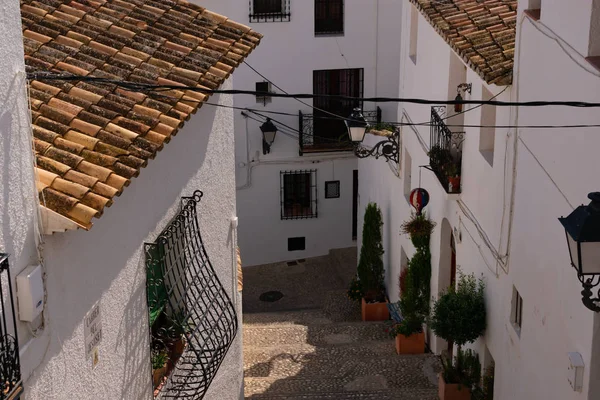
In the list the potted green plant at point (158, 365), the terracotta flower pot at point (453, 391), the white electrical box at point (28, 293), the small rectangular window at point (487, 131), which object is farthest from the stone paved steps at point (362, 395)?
the white electrical box at point (28, 293)

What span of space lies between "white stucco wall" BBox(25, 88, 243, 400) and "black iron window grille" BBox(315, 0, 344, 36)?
12.4 m

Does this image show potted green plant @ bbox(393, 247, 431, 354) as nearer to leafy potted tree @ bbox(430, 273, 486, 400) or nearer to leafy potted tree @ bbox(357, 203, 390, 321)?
leafy potted tree @ bbox(430, 273, 486, 400)

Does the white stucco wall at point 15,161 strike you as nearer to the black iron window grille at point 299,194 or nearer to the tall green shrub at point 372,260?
the tall green shrub at point 372,260

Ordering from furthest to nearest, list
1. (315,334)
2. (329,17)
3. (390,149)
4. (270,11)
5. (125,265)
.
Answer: (329,17)
(270,11)
(390,149)
(315,334)
(125,265)

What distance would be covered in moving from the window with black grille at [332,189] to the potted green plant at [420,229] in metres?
7.98

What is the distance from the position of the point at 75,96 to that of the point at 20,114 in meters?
1.76

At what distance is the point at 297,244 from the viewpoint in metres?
24.5

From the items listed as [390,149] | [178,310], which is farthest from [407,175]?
[178,310]

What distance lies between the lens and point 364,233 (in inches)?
773

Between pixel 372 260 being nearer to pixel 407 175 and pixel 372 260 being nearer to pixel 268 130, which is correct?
pixel 407 175

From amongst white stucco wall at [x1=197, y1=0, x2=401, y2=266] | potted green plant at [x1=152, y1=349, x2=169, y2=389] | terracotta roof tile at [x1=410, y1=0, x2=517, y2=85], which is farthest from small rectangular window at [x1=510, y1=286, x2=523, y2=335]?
white stucco wall at [x1=197, y1=0, x2=401, y2=266]

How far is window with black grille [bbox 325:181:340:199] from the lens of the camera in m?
24.2

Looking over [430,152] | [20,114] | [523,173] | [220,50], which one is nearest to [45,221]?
[20,114]

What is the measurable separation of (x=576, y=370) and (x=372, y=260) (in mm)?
10492
